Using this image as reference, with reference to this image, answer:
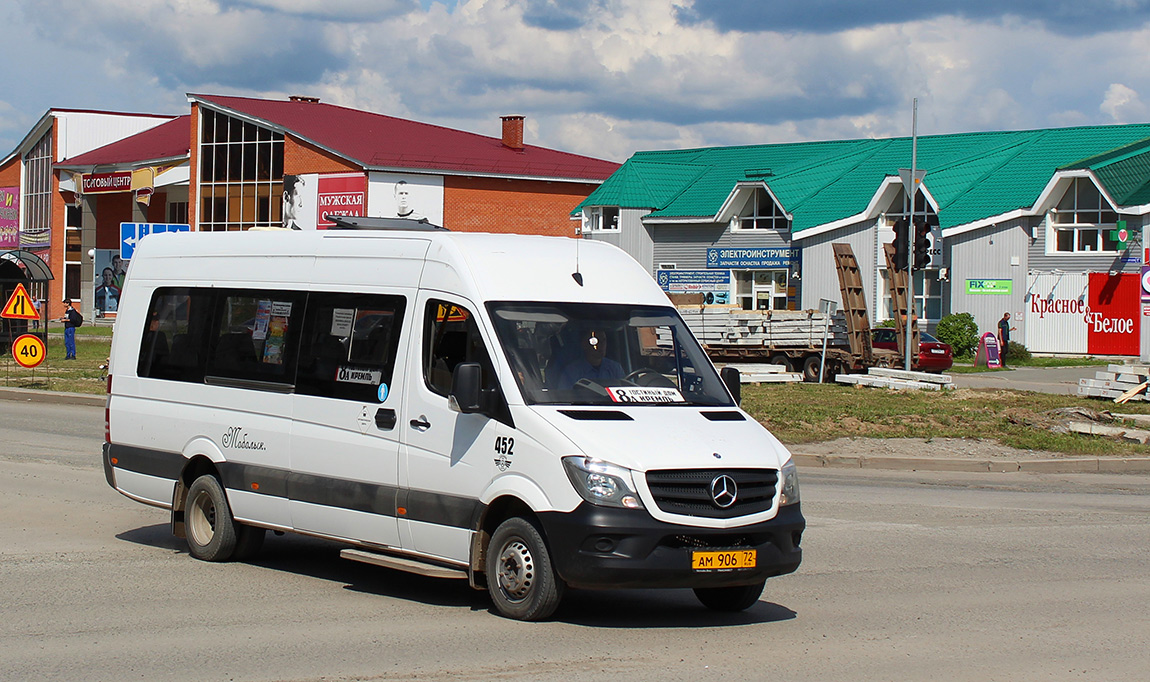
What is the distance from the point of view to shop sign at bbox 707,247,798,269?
5444 centimetres

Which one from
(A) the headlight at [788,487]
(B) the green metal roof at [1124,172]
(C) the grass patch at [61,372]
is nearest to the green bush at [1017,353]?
(B) the green metal roof at [1124,172]

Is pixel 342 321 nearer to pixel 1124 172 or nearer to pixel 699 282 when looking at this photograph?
pixel 1124 172

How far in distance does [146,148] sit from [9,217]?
1319 centimetres

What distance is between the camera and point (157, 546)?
10.4m

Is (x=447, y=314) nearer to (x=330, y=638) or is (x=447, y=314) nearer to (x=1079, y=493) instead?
(x=330, y=638)

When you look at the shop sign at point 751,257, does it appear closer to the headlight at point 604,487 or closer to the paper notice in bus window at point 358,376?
the paper notice in bus window at point 358,376

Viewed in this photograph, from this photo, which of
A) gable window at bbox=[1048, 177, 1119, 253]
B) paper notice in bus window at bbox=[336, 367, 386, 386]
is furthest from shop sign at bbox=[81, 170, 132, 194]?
paper notice in bus window at bbox=[336, 367, 386, 386]

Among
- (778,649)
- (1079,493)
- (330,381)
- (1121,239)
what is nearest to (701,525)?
(778,649)

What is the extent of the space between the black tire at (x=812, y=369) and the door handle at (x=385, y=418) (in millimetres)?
26593

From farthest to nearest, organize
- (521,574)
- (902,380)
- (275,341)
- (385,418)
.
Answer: (902,380) → (275,341) → (385,418) → (521,574)

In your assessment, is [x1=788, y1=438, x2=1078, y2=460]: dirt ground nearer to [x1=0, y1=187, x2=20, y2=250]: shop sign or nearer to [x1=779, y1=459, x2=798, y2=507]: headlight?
[x1=779, y1=459, x2=798, y2=507]: headlight

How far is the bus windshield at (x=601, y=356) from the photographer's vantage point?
309 inches

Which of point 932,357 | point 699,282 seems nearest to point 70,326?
point 932,357

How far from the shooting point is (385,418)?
833 centimetres
